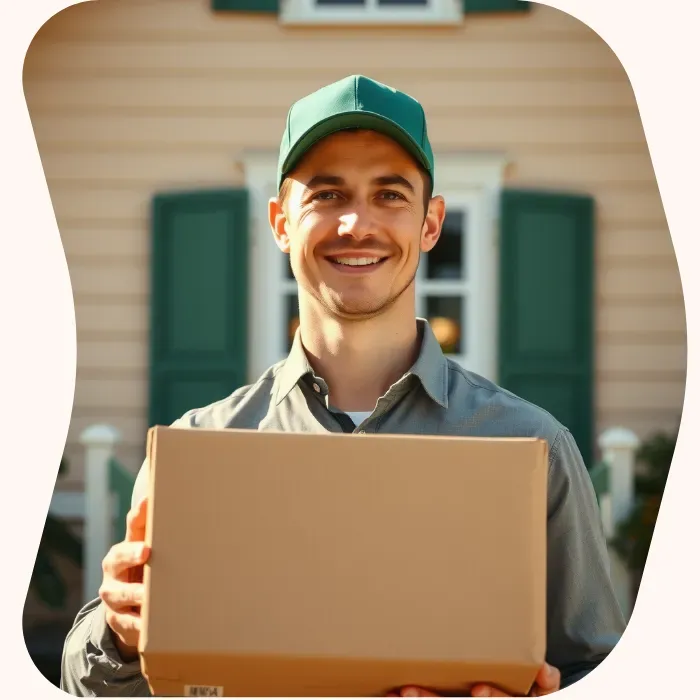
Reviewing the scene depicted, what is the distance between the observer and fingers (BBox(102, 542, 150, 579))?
4.05 ft

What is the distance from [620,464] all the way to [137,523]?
156 cm

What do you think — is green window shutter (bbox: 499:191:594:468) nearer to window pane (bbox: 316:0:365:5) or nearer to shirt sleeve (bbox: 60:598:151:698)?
window pane (bbox: 316:0:365:5)

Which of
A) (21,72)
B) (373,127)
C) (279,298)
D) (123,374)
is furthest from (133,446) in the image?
(373,127)

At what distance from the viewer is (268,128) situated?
2201 mm

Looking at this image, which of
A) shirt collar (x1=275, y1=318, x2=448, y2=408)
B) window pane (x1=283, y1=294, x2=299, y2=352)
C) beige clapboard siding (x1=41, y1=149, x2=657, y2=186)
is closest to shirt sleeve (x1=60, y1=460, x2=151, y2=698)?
shirt collar (x1=275, y1=318, x2=448, y2=408)

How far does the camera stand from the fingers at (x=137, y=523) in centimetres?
128

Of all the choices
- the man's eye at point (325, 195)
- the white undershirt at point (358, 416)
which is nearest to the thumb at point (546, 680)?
the white undershirt at point (358, 416)

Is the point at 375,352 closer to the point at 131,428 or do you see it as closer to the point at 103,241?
the point at 103,241

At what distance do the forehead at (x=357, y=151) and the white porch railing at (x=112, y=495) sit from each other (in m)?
0.80

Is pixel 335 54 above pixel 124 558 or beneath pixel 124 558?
above

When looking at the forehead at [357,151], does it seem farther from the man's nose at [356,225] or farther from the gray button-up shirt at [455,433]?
the gray button-up shirt at [455,433]

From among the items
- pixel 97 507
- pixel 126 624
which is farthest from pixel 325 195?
pixel 97 507

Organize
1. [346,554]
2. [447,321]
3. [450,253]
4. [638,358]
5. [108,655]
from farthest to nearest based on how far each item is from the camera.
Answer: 1. [450,253]
2. [447,321]
3. [638,358]
4. [108,655]
5. [346,554]

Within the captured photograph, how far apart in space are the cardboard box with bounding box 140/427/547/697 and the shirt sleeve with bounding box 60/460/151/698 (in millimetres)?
170
